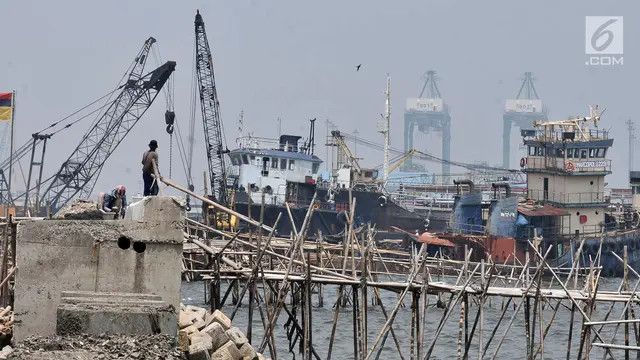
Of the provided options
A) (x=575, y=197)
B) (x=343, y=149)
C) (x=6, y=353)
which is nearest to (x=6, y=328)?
(x=6, y=353)

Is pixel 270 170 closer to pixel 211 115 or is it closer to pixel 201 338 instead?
pixel 211 115

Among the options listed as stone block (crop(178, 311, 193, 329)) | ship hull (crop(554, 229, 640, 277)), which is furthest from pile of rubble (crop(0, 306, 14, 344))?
ship hull (crop(554, 229, 640, 277))

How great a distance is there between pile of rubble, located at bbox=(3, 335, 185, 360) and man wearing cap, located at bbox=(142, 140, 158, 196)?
5.96m

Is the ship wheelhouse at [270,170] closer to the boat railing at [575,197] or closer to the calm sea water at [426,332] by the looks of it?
the boat railing at [575,197]

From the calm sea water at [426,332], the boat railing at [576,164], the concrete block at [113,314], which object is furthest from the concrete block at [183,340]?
the boat railing at [576,164]

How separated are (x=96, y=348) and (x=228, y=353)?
15.5 feet

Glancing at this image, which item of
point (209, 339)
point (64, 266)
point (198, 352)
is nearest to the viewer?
point (64, 266)

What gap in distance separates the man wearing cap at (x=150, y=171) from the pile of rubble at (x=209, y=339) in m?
2.14

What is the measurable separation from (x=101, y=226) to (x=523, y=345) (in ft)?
90.6

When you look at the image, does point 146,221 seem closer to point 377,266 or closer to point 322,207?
point 377,266

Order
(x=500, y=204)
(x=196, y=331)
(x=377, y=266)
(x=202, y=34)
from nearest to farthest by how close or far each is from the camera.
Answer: (x=196, y=331)
(x=377, y=266)
(x=500, y=204)
(x=202, y=34)

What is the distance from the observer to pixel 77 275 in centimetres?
→ 1745

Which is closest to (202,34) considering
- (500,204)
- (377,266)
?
(500,204)

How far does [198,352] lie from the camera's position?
18.6 meters
